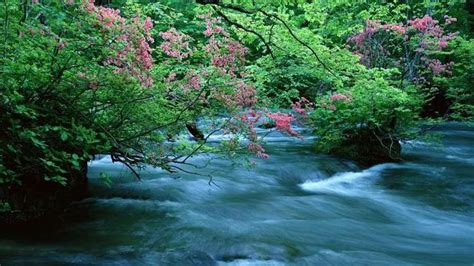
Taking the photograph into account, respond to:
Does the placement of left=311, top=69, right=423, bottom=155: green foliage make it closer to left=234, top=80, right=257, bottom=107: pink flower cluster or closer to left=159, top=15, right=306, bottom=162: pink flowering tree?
left=234, top=80, right=257, bottom=107: pink flower cluster

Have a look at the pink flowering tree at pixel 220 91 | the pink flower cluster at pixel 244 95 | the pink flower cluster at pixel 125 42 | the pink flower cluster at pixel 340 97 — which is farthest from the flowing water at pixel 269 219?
the pink flower cluster at pixel 125 42

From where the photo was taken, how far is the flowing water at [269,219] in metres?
5.14

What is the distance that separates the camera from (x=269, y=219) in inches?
272

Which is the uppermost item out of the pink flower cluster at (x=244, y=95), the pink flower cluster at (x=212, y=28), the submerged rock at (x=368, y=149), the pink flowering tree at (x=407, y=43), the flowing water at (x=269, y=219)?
the pink flowering tree at (x=407, y=43)

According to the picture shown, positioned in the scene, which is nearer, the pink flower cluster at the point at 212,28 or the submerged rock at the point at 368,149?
the pink flower cluster at the point at 212,28

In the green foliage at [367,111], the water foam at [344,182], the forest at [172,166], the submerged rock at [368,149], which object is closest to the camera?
the forest at [172,166]

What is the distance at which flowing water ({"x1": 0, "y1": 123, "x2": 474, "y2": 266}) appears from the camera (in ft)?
16.9

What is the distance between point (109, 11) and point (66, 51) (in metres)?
0.99

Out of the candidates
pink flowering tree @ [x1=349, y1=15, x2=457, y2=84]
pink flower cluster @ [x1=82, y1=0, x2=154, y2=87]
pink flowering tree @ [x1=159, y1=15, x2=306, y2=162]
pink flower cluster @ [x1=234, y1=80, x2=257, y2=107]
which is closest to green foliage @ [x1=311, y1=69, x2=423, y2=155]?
pink flowering tree @ [x1=349, y1=15, x2=457, y2=84]

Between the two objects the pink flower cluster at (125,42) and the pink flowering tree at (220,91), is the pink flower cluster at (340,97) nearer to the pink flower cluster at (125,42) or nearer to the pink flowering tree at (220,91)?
the pink flowering tree at (220,91)

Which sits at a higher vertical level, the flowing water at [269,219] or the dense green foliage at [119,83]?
the dense green foliage at [119,83]

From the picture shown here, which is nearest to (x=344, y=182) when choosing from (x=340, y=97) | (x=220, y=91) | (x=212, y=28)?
(x=340, y=97)

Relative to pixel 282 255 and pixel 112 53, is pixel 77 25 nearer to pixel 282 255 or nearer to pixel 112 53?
pixel 112 53

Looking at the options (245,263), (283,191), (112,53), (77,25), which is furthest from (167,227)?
(283,191)
